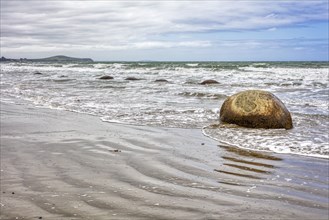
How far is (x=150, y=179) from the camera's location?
5.05 metres

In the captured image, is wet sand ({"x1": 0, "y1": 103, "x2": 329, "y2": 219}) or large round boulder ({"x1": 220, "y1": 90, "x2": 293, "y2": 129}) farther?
large round boulder ({"x1": 220, "y1": 90, "x2": 293, "y2": 129})

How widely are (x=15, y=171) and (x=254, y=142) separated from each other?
13.7 ft

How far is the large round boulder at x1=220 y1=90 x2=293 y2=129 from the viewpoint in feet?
29.2

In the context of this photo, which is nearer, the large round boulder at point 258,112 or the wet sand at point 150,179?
the wet sand at point 150,179

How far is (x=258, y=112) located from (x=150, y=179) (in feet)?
15.0

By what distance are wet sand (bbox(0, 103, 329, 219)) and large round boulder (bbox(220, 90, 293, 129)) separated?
4.71 feet

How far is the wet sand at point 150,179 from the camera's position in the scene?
3961 mm

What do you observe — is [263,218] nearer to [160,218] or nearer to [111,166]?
[160,218]

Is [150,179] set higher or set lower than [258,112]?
lower

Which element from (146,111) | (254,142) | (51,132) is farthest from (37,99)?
(254,142)

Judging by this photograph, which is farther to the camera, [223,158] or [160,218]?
Answer: [223,158]

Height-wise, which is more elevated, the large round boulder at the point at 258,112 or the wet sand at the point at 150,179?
the large round boulder at the point at 258,112

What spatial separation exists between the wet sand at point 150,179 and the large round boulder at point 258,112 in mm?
1435

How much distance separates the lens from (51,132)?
833cm
